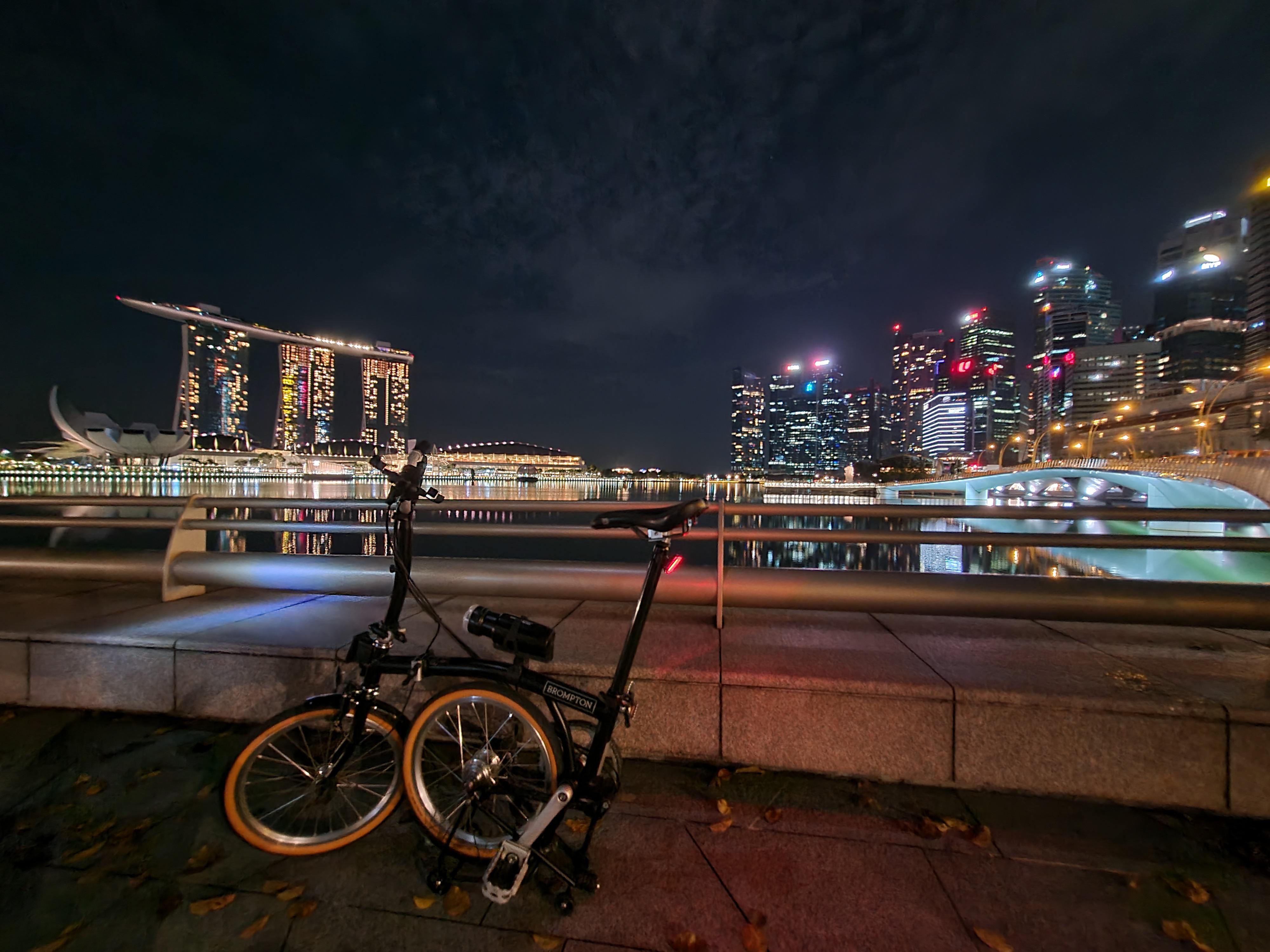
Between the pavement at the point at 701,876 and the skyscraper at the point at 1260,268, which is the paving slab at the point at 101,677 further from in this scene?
the skyscraper at the point at 1260,268

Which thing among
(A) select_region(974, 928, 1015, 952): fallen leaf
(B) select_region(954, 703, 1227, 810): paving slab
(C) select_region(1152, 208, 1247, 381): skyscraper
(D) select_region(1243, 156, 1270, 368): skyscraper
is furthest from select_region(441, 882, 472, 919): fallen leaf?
(C) select_region(1152, 208, 1247, 381): skyscraper

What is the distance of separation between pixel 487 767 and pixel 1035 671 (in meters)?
3.46

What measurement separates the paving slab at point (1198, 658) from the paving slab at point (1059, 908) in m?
1.27

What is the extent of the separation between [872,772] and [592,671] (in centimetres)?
183

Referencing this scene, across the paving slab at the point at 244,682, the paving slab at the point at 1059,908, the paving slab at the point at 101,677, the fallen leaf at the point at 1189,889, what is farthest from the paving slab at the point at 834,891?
the paving slab at the point at 101,677

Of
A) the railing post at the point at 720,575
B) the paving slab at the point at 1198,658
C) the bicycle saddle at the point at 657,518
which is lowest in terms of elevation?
the paving slab at the point at 1198,658

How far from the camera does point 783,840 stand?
2670mm

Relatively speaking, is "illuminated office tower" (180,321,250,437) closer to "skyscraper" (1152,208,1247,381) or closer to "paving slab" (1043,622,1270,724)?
"paving slab" (1043,622,1270,724)

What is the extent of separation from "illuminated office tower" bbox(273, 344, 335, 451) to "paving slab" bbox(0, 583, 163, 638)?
108693 mm

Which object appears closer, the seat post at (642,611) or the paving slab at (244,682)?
the seat post at (642,611)

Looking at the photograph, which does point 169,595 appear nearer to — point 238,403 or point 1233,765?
point 1233,765

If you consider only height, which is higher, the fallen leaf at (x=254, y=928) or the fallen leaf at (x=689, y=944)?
the fallen leaf at (x=689, y=944)

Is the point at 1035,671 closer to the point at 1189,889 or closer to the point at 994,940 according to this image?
the point at 1189,889

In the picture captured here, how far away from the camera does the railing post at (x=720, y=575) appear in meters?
4.06
